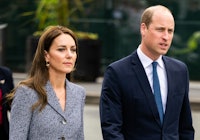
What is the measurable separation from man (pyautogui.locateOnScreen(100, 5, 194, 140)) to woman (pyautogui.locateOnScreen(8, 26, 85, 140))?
323 millimetres

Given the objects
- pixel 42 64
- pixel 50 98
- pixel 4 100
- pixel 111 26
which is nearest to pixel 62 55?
pixel 42 64

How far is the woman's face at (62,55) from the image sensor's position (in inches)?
160

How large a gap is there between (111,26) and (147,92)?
13.4 metres

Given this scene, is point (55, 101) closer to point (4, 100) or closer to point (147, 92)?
point (147, 92)

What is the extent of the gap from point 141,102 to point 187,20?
13170 millimetres

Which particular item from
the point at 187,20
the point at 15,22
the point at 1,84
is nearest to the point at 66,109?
the point at 1,84

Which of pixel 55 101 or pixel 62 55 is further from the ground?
pixel 62 55

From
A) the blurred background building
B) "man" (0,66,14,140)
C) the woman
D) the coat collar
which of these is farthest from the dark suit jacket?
the blurred background building

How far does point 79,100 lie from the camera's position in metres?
4.15

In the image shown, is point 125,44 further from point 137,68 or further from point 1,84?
point 137,68

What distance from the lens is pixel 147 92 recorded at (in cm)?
444

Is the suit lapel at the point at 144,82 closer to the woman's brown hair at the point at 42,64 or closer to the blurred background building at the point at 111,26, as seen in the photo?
the woman's brown hair at the point at 42,64

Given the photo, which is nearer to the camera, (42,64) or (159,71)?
(42,64)

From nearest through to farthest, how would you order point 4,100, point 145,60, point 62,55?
point 62,55, point 145,60, point 4,100
